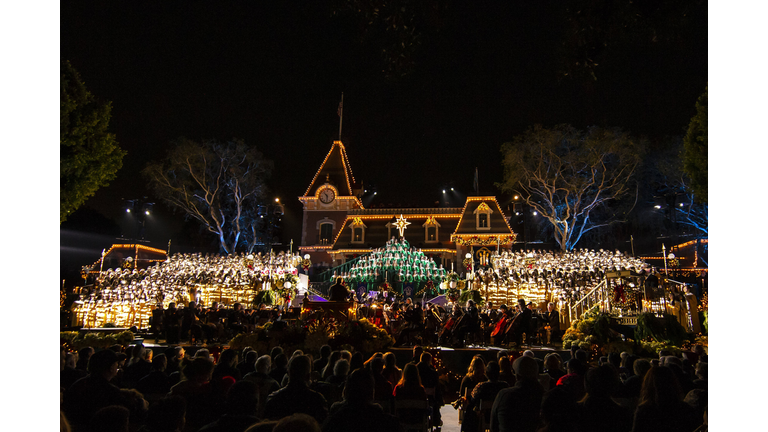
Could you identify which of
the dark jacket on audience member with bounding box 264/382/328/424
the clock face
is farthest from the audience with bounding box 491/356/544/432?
the clock face

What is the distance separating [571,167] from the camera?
31.3 m

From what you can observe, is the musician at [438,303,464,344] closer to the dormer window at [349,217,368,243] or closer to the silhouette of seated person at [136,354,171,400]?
the silhouette of seated person at [136,354,171,400]

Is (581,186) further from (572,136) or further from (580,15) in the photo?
(580,15)

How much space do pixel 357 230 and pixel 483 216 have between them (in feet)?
30.2

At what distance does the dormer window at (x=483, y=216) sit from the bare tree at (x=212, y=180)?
1723 cm

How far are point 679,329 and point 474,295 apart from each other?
8518 millimetres

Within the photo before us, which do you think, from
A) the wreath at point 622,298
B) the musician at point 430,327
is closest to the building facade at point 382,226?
the wreath at point 622,298

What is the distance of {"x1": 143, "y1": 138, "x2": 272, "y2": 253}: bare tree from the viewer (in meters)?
34.4

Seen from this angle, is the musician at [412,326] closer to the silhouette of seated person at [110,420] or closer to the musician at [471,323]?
the musician at [471,323]

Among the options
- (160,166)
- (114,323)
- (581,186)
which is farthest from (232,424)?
(160,166)

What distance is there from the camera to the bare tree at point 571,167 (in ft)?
99.9

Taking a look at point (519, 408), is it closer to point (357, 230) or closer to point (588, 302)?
point (588, 302)

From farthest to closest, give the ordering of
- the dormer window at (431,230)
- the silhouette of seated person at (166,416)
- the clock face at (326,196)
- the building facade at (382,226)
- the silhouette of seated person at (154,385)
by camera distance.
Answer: the clock face at (326,196) < the dormer window at (431,230) < the building facade at (382,226) < the silhouette of seated person at (154,385) < the silhouette of seated person at (166,416)

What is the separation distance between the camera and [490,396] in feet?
16.7
